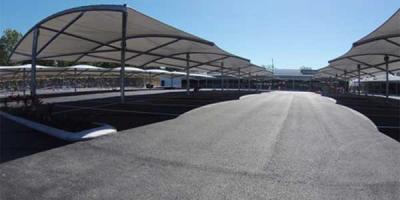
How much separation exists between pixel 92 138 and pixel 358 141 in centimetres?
697

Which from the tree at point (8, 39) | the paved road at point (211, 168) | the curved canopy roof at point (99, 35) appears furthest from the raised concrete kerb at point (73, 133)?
the tree at point (8, 39)

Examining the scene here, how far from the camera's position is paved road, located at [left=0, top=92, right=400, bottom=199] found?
16.1 feet

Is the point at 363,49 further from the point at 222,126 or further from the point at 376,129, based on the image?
the point at 222,126

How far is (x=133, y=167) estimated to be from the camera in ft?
20.1

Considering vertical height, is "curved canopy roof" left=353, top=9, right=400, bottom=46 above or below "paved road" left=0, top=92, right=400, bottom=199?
above

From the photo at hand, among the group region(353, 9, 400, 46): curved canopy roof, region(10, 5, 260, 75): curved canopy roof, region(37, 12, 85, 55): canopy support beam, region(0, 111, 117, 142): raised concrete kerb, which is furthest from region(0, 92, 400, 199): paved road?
region(37, 12, 85, 55): canopy support beam

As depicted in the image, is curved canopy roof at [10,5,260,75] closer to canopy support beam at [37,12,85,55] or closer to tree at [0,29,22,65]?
canopy support beam at [37,12,85,55]

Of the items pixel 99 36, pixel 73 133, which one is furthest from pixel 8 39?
pixel 73 133

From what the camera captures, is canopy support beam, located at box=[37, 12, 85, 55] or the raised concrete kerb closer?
the raised concrete kerb

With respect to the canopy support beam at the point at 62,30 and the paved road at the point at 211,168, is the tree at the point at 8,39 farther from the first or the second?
the paved road at the point at 211,168

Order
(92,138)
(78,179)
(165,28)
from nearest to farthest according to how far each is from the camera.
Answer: (78,179)
(92,138)
(165,28)

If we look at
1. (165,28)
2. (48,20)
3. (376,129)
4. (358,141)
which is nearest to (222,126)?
(358,141)

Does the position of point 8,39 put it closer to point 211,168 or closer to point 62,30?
point 62,30

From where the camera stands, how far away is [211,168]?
615 centimetres
